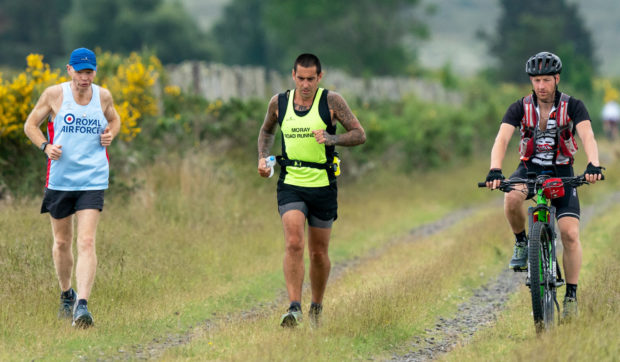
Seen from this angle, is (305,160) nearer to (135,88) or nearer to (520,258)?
(520,258)

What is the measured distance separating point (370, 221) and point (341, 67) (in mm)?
43727

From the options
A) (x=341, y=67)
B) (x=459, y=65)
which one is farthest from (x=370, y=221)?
(x=459, y=65)

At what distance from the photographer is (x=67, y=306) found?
7.82 m

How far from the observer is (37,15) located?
202 ft

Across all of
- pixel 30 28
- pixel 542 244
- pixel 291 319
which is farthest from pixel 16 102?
pixel 30 28

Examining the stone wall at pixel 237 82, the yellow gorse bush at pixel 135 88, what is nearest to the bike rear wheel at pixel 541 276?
the yellow gorse bush at pixel 135 88

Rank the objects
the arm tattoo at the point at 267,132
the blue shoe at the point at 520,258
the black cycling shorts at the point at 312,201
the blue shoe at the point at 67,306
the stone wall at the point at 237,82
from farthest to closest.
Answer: the stone wall at the point at 237,82 → the blue shoe at the point at 67,306 → the arm tattoo at the point at 267,132 → the blue shoe at the point at 520,258 → the black cycling shorts at the point at 312,201

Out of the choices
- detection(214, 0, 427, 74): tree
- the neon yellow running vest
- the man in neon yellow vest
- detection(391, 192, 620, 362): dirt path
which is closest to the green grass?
detection(391, 192, 620, 362): dirt path

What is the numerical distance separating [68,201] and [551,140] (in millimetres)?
4075

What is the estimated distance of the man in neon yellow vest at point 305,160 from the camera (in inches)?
282

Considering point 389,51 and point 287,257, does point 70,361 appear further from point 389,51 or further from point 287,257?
point 389,51

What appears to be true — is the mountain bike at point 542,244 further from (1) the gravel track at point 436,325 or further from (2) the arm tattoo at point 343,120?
(2) the arm tattoo at point 343,120

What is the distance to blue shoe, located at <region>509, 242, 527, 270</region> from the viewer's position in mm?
7348

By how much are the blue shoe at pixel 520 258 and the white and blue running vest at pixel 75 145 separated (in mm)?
3562
